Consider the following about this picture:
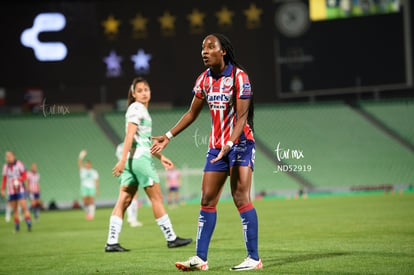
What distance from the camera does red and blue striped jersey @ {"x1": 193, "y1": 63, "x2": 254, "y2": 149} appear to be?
7.61 metres

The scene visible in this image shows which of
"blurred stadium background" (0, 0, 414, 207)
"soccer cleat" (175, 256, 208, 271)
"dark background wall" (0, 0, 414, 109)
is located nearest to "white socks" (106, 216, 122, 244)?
"soccer cleat" (175, 256, 208, 271)

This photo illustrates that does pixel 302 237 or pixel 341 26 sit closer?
pixel 302 237

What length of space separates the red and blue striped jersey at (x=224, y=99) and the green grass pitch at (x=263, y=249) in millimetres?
1446

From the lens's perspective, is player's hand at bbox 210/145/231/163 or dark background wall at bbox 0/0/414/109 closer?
player's hand at bbox 210/145/231/163

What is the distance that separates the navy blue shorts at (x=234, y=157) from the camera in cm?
767

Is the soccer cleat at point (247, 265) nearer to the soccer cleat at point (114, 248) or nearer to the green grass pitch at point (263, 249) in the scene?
the green grass pitch at point (263, 249)

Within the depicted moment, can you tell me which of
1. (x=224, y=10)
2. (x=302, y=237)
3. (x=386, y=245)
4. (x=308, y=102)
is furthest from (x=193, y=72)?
(x=386, y=245)

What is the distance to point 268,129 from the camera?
111ft

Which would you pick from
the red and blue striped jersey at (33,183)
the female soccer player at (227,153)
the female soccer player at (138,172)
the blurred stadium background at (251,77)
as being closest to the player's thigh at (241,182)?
the female soccer player at (227,153)

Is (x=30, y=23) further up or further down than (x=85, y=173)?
further up

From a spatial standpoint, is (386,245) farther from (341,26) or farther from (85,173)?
(341,26)

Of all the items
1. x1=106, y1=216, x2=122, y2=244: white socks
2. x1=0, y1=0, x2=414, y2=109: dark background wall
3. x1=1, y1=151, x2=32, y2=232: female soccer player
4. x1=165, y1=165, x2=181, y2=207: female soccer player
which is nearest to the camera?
x1=106, y1=216, x2=122, y2=244: white socks

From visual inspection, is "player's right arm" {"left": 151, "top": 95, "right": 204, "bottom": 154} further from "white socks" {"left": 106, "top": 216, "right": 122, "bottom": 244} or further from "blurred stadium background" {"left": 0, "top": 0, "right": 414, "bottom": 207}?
"blurred stadium background" {"left": 0, "top": 0, "right": 414, "bottom": 207}

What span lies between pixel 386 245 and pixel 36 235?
29.5ft
